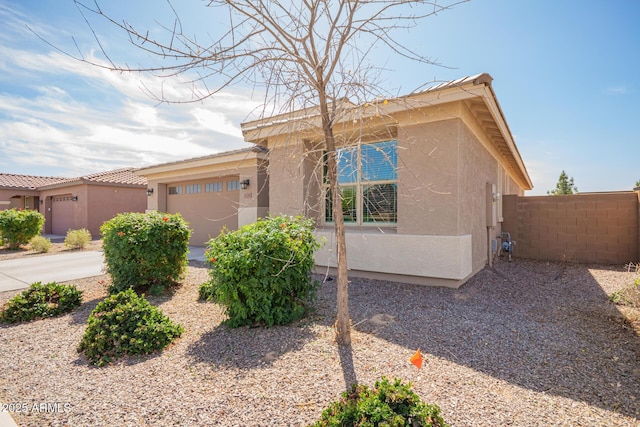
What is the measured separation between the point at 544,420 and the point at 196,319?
4448 mm

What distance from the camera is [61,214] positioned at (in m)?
20.8

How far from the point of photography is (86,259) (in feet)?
35.6

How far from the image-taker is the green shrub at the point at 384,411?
213 centimetres

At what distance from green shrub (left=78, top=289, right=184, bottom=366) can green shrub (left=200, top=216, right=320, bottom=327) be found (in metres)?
0.82

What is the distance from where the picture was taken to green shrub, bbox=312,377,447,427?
6.98ft

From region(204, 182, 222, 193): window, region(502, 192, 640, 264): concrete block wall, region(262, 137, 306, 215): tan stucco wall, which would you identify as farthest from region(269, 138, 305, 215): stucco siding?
region(502, 192, 640, 264): concrete block wall

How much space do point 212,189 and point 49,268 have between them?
581cm

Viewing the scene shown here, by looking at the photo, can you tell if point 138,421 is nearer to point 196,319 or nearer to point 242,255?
point 242,255

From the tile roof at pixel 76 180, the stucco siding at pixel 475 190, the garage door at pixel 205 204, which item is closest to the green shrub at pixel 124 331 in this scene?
the stucco siding at pixel 475 190

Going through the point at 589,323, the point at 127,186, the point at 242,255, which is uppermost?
the point at 127,186

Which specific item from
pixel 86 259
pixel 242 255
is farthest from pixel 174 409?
pixel 86 259

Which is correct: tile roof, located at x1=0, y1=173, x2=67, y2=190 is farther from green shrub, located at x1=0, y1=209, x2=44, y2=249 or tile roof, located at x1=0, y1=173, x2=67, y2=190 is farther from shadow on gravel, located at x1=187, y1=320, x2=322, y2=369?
shadow on gravel, located at x1=187, y1=320, x2=322, y2=369

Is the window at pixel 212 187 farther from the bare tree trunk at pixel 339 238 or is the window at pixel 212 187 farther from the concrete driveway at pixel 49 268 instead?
the bare tree trunk at pixel 339 238

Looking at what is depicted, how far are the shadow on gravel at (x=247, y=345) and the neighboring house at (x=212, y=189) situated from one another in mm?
6514
